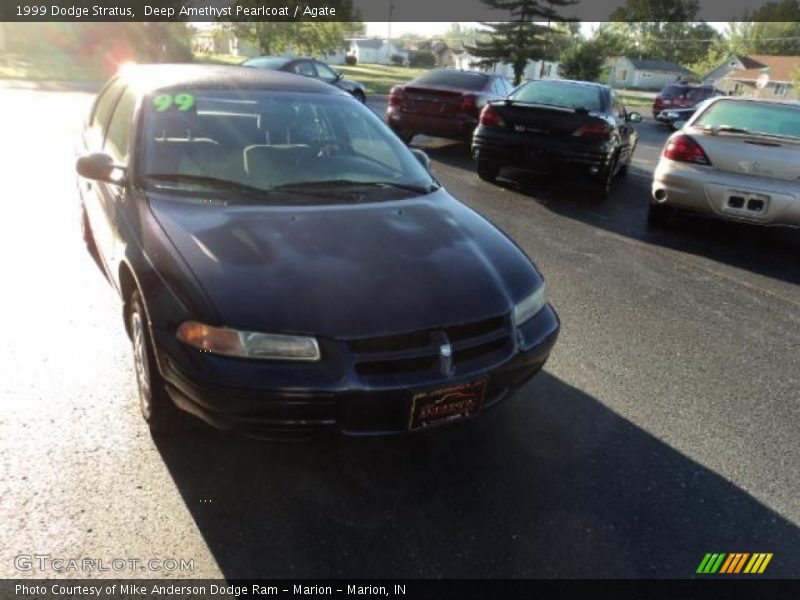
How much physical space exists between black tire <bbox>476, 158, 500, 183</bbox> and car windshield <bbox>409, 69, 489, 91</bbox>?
265cm

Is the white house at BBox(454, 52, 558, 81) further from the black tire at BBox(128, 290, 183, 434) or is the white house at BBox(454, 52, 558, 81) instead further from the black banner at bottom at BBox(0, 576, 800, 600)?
the black banner at bottom at BBox(0, 576, 800, 600)

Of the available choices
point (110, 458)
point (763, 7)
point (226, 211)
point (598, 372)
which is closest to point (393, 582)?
point (110, 458)

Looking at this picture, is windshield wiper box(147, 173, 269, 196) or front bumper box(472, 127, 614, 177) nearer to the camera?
windshield wiper box(147, 173, 269, 196)

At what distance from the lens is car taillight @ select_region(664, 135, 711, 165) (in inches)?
238

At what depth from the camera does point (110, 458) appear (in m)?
2.63

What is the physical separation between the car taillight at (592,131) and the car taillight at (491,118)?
96cm

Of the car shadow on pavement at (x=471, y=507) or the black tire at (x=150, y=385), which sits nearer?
the car shadow on pavement at (x=471, y=507)

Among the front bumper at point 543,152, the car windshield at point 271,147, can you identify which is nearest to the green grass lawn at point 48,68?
the front bumper at point 543,152

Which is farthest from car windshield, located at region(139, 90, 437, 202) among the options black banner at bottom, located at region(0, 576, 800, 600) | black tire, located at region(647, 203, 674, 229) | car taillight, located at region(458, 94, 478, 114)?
car taillight, located at region(458, 94, 478, 114)

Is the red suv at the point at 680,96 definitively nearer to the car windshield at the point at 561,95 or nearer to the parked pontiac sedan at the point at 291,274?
the car windshield at the point at 561,95

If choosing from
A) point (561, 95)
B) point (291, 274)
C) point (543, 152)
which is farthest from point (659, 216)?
point (291, 274)

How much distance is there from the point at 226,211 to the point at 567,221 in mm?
5046

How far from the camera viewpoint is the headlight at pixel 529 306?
8.68 feet

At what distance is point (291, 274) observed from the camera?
2.42 meters
